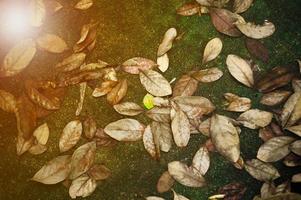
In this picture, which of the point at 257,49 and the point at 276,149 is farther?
the point at 257,49

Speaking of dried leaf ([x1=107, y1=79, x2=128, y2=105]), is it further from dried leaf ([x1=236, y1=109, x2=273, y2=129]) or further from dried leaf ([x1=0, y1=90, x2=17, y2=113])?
dried leaf ([x1=236, y1=109, x2=273, y2=129])

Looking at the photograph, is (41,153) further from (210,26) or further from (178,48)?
(210,26)

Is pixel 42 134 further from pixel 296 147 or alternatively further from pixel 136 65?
pixel 296 147

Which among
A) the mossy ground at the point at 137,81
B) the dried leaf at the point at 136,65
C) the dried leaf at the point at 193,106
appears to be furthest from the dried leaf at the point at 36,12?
the dried leaf at the point at 193,106

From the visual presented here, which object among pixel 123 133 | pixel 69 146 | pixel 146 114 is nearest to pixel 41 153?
pixel 69 146

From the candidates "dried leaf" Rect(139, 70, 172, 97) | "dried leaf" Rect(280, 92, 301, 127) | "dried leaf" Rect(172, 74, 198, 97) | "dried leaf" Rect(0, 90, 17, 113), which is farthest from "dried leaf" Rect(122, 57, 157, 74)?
"dried leaf" Rect(280, 92, 301, 127)

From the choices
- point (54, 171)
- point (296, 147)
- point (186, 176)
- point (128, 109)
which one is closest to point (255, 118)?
point (296, 147)
